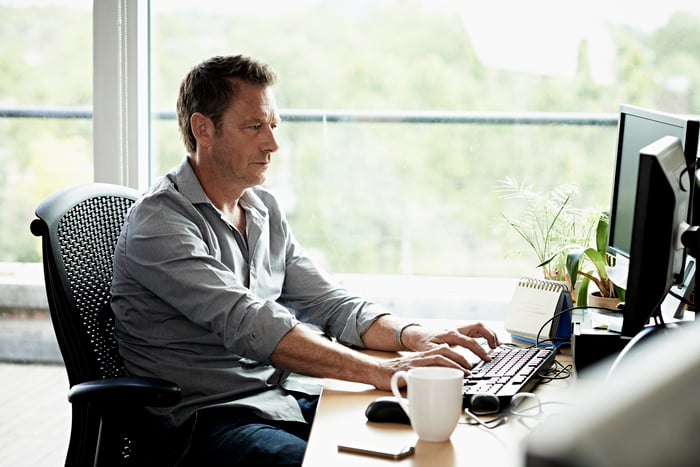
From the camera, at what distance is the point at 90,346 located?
5.31ft

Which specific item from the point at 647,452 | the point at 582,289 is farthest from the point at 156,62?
the point at 647,452

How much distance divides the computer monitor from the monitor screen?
1.09ft

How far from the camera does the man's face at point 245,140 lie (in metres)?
1.96

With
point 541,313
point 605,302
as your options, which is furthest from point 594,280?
point 541,313

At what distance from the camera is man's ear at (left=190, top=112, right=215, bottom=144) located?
199 cm

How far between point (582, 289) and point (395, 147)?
45.0 inches

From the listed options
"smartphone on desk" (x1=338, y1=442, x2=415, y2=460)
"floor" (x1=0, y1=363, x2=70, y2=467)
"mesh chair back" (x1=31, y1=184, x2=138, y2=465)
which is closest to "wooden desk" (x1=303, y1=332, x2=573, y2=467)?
"smartphone on desk" (x1=338, y1=442, x2=415, y2=460)

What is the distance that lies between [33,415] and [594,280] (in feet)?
7.08

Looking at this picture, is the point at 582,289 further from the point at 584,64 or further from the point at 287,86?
the point at 287,86

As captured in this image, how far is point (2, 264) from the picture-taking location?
122 inches

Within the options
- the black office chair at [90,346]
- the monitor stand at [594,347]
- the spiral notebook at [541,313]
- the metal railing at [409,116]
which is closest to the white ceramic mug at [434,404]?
the monitor stand at [594,347]

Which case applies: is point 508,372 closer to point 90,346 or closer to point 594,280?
point 594,280

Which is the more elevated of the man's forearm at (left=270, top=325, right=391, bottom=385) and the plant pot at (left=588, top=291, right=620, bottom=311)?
the plant pot at (left=588, top=291, right=620, bottom=311)

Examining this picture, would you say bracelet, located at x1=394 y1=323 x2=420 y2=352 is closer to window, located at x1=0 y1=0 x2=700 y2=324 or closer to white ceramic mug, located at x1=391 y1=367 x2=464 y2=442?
white ceramic mug, located at x1=391 y1=367 x2=464 y2=442
